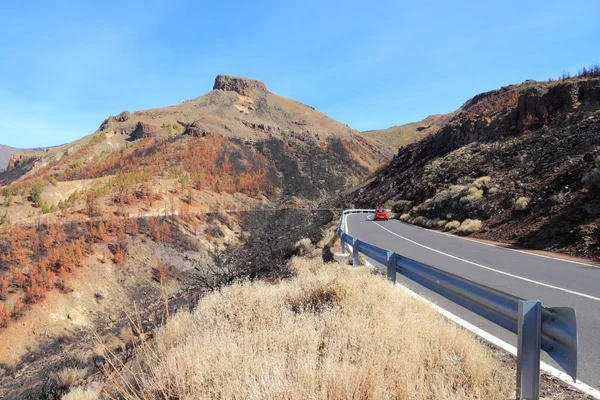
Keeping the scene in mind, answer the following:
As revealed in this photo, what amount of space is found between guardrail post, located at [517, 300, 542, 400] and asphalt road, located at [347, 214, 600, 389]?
3.60 feet

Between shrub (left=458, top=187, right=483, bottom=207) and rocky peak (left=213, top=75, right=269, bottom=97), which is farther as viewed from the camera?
rocky peak (left=213, top=75, right=269, bottom=97)

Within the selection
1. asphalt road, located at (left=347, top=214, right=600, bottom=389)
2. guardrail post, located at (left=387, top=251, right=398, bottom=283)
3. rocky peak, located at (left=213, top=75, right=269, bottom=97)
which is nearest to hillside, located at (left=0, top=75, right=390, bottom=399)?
guardrail post, located at (left=387, top=251, right=398, bottom=283)

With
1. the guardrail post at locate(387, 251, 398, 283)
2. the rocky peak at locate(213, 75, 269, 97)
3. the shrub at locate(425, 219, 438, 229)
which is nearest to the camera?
the guardrail post at locate(387, 251, 398, 283)

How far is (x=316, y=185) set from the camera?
78.0 m

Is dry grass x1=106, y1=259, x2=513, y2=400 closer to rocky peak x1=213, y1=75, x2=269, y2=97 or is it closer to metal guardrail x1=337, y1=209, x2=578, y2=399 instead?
metal guardrail x1=337, y1=209, x2=578, y2=399

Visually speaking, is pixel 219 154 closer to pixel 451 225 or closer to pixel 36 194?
pixel 36 194

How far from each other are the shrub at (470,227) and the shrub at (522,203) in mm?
1960

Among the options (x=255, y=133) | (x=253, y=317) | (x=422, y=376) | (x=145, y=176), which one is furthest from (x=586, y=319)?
(x=255, y=133)

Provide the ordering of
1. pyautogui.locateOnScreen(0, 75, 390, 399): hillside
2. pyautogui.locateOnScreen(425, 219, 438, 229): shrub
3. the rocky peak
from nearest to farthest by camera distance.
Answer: pyautogui.locateOnScreen(0, 75, 390, 399): hillside
pyautogui.locateOnScreen(425, 219, 438, 229): shrub
the rocky peak

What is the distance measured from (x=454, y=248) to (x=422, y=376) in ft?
37.5

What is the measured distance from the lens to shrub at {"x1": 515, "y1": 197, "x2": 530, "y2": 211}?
621 inches

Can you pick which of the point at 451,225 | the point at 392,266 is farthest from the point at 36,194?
the point at 392,266

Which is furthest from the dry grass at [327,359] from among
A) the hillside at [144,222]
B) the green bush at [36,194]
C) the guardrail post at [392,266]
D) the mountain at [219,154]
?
the green bush at [36,194]

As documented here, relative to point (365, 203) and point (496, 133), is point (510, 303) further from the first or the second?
point (365, 203)
